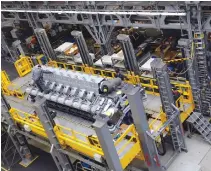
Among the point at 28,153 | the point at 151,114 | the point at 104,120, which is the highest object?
the point at 104,120

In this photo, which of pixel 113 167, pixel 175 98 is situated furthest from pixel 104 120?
pixel 175 98

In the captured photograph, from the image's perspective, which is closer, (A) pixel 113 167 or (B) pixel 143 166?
(A) pixel 113 167

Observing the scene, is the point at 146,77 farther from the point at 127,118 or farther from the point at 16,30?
the point at 16,30

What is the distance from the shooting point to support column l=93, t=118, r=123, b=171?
1084 centimetres

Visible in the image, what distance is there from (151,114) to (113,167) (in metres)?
3.97

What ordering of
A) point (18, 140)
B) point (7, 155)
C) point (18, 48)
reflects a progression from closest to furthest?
point (18, 140) → point (7, 155) → point (18, 48)

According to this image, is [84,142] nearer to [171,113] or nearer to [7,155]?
[171,113]

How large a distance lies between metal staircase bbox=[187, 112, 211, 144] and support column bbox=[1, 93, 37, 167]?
9.22 metres

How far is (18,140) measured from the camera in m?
18.5

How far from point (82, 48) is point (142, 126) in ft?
30.2

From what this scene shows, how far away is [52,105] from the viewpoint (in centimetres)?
1755

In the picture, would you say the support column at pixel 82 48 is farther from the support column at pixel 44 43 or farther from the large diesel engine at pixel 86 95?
the support column at pixel 44 43

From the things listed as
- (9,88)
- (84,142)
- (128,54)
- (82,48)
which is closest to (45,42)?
(82,48)

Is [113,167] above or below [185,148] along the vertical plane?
above
